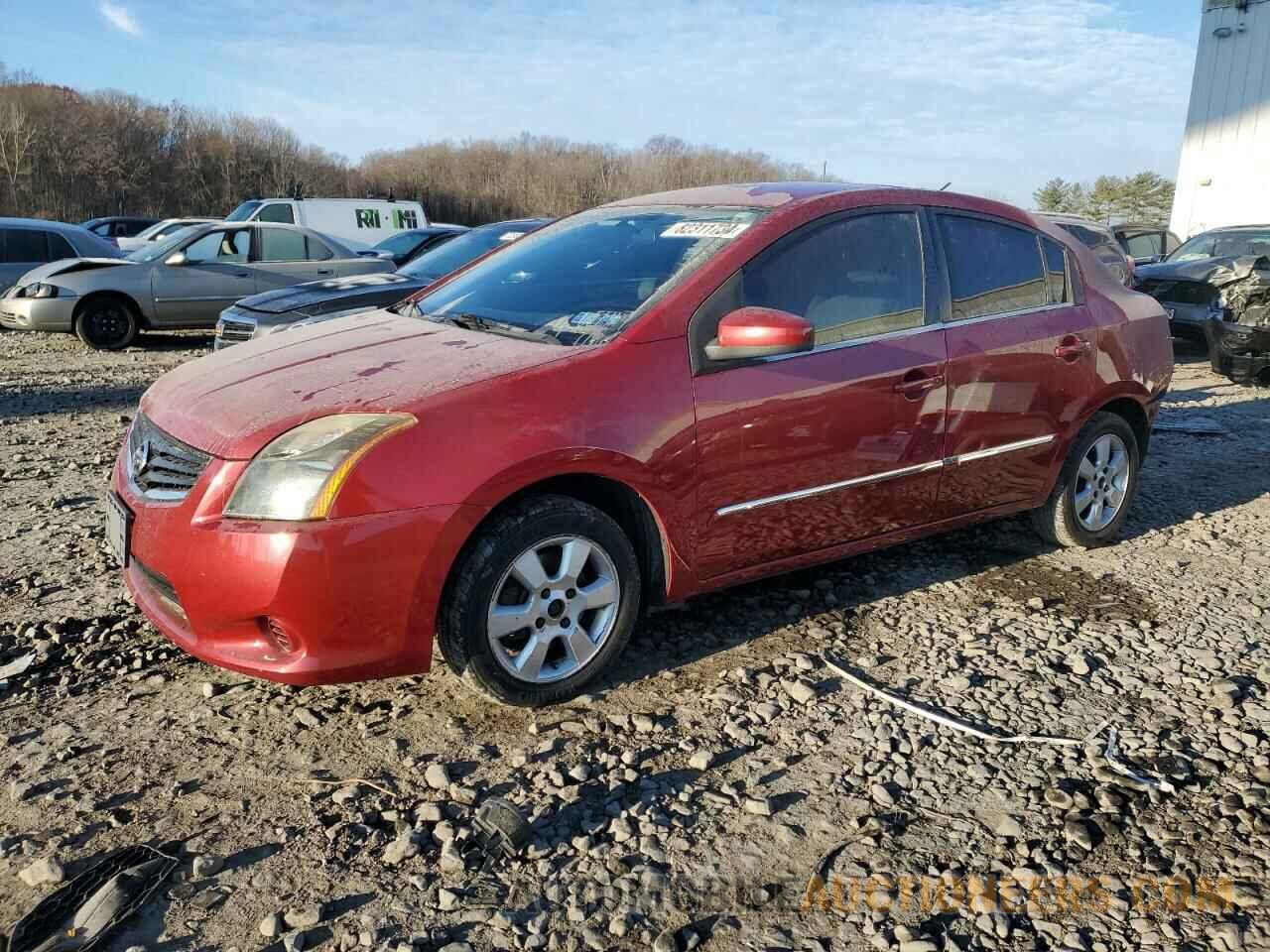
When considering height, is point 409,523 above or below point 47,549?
above

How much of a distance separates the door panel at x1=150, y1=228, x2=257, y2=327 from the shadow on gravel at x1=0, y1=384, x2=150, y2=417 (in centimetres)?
297

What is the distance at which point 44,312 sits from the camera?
37.7 feet

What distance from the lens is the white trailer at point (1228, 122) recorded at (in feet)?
64.5

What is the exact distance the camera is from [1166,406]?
8.91 meters

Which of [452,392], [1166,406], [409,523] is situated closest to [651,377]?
[452,392]

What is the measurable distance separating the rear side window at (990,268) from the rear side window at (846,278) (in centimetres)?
21

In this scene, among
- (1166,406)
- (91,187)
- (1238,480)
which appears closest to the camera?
(1238,480)

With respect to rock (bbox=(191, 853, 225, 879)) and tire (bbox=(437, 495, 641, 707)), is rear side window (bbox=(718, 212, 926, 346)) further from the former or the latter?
rock (bbox=(191, 853, 225, 879))

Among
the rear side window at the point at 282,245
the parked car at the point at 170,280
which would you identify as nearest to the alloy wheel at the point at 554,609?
the parked car at the point at 170,280

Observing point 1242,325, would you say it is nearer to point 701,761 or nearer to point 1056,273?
point 1056,273

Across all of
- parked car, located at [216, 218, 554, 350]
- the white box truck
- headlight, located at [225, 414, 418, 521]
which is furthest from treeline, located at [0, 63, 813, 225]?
headlight, located at [225, 414, 418, 521]

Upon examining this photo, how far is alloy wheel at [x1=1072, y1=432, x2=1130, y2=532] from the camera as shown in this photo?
16.1 ft

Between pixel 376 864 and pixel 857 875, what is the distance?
1200mm

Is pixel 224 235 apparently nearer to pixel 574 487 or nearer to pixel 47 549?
pixel 47 549
